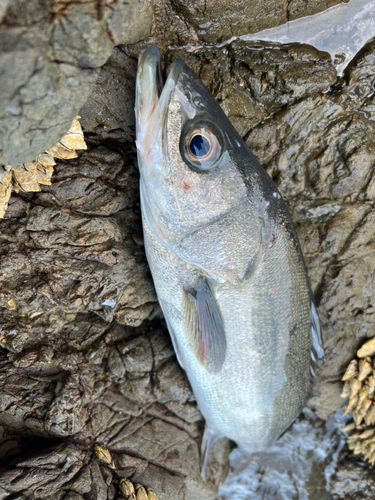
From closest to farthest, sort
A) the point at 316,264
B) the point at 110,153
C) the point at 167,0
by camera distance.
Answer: the point at 167,0 < the point at 110,153 < the point at 316,264

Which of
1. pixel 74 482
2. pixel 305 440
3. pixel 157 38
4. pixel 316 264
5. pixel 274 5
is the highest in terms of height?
pixel 157 38

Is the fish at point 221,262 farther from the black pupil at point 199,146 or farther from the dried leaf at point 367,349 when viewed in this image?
the dried leaf at point 367,349

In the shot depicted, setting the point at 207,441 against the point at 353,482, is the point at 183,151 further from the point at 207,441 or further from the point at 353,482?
the point at 353,482

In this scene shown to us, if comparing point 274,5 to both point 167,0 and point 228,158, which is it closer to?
point 167,0

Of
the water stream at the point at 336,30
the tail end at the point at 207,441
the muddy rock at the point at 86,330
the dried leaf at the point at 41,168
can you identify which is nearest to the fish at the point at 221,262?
the tail end at the point at 207,441

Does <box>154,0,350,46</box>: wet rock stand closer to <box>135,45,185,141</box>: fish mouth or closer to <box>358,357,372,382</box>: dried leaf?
<box>135,45,185,141</box>: fish mouth

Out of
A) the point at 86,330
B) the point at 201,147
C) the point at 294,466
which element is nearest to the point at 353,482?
the point at 294,466

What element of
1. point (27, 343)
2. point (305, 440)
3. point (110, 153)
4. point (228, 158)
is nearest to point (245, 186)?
point (228, 158)

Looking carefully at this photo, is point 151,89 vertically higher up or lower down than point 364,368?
higher up
